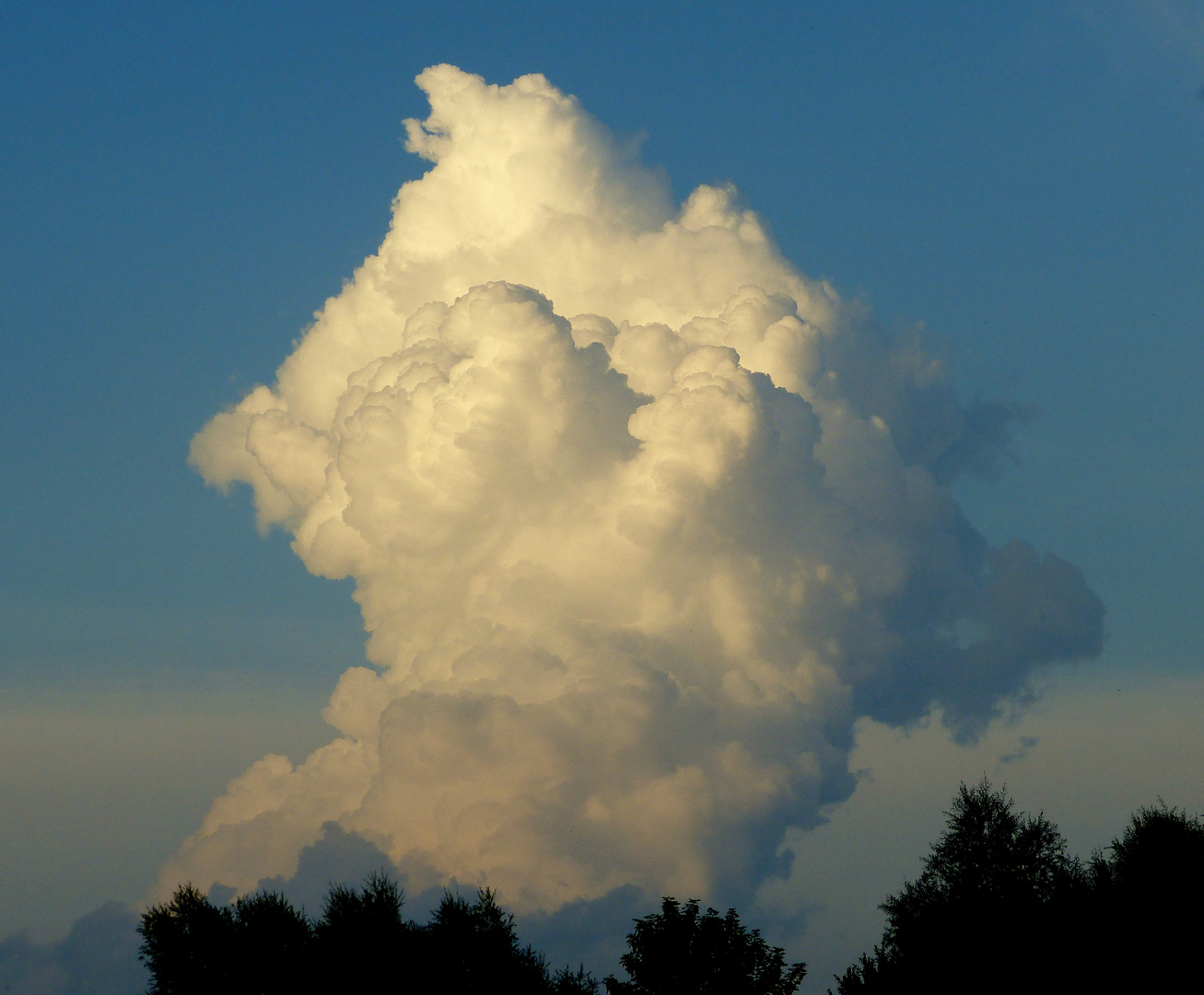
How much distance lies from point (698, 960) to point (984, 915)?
18.3 m

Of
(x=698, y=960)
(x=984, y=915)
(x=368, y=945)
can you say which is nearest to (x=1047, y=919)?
(x=984, y=915)

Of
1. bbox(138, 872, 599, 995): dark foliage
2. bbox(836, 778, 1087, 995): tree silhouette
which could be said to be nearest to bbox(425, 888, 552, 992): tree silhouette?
bbox(138, 872, 599, 995): dark foliage

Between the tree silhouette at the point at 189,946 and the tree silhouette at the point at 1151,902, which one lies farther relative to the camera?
the tree silhouette at the point at 189,946

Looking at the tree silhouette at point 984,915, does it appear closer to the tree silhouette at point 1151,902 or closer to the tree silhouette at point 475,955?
the tree silhouette at point 1151,902

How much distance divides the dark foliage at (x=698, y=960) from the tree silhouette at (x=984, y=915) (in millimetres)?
5093

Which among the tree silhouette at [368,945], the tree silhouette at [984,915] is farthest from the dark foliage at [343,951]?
the tree silhouette at [984,915]

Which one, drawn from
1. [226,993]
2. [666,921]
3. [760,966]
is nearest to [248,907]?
[226,993]

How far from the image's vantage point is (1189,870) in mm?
80875

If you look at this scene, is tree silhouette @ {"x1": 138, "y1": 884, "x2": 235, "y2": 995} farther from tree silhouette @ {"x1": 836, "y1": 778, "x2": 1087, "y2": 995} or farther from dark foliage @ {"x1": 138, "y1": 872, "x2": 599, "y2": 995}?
tree silhouette @ {"x1": 836, "y1": 778, "x2": 1087, "y2": 995}

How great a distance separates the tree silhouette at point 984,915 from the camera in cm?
6562

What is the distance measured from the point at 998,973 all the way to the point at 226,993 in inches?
1921

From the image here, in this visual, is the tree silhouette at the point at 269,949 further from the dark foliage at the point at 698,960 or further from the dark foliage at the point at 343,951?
the dark foliage at the point at 698,960

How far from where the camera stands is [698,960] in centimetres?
7569

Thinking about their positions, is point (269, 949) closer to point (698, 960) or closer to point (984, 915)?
point (698, 960)
